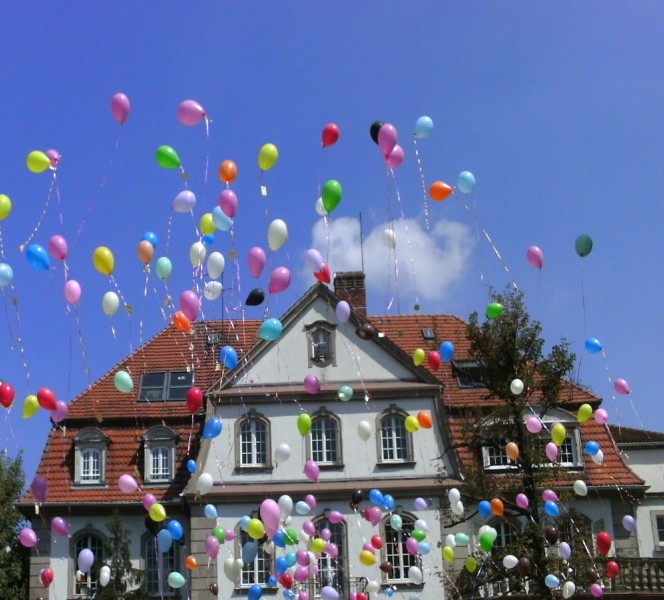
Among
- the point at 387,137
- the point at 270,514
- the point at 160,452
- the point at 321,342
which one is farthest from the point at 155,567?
the point at 387,137

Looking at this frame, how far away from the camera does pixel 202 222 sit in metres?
21.6

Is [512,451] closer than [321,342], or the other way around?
[512,451]

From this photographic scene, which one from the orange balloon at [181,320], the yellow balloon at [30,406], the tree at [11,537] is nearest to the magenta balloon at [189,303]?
the orange balloon at [181,320]

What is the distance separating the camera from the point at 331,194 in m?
21.1

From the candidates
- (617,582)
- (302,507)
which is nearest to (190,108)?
(302,507)

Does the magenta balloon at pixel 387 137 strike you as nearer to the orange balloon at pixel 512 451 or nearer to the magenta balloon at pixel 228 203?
the magenta balloon at pixel 228 203

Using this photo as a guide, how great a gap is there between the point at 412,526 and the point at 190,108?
1577 centimetres

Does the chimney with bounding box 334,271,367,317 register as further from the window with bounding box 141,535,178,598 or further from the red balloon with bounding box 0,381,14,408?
the red balloon with bounding box 0,381,14,408

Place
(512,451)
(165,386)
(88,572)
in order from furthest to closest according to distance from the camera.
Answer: (165,386) → (88,572) → (512,451)

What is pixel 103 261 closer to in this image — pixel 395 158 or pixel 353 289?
pixel 395 158

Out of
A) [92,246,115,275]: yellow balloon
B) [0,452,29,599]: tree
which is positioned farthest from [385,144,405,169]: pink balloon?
[0,452,29,599]: tree

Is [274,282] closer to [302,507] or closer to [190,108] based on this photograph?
[190,108]

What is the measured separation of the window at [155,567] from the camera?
105 feet

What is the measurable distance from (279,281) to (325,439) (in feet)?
38.4
